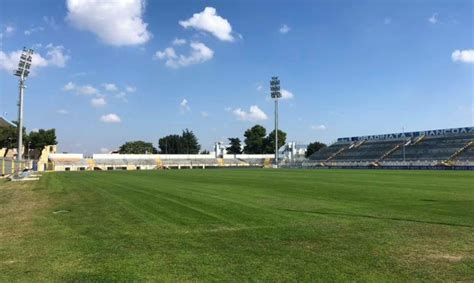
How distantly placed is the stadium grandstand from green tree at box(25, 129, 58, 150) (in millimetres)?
67481

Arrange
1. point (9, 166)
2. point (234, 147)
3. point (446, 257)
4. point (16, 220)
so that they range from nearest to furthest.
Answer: point (446, 257)
point (16, 220)
point (9, 166)
point (234, 147)

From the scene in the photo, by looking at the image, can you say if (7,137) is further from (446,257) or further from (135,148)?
(446,257)

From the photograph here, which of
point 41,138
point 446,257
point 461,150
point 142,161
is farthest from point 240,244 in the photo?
point 142,161

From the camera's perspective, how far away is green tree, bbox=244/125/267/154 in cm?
17925

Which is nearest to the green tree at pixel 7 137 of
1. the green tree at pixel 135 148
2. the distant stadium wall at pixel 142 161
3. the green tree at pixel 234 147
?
the distant stadium wall at pixel 142 161

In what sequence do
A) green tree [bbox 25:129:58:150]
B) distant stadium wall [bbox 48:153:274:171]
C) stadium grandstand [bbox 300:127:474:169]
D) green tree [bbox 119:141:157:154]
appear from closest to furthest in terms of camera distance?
stadium grandstand [bbox 300:127:474:169] → green tree [bbox 25:129:58:150] → distant stadium wall [bbox 48:153:274:171] → green tree [bbox 119:141:157:154]

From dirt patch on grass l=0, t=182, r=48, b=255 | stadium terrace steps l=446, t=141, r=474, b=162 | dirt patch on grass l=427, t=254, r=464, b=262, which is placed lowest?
dirt patch on grass l=427, t=254, r=464, b=262

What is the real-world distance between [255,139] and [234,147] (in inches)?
505

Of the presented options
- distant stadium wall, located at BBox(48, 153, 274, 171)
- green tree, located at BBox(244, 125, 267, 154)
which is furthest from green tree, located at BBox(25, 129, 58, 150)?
green tree, located at BBox(244, 125, 267, 154)

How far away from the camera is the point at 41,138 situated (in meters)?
122

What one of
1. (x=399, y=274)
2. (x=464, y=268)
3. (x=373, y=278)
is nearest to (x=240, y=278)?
(x=373, y=278)

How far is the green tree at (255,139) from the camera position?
179 m

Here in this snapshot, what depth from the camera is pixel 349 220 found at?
13.1 meters

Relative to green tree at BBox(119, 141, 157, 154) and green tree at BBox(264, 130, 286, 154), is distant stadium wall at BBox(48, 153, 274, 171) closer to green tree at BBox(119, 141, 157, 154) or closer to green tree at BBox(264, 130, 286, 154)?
green tree at BBox(264, 130, 286, 154)
